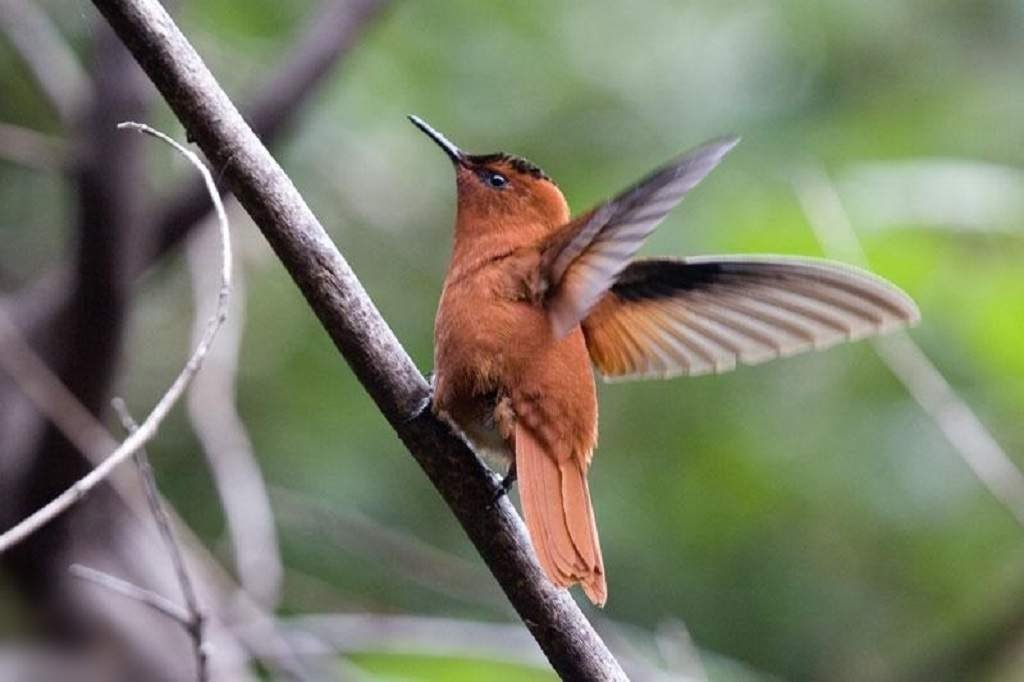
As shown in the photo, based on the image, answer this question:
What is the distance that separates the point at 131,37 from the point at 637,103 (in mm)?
3469

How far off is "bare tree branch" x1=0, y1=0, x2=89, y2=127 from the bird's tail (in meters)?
2.20

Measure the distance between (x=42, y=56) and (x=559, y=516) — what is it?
2660mm

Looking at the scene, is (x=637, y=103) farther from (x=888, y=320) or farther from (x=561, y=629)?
(x=561, y=629)

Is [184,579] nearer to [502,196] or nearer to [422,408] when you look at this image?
[422,408]

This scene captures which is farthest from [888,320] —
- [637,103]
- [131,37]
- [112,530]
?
[637,103]

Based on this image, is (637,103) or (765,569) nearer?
(765,569)

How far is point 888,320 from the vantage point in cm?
237

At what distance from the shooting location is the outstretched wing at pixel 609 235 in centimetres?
200

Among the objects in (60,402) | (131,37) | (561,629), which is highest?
(131,37)

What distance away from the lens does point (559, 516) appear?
227 cm

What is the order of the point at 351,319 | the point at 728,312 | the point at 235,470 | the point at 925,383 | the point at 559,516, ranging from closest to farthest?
the point at 351,319
the point at 559,516
the point at 728,312
the point at 235,470
the point at 925,383

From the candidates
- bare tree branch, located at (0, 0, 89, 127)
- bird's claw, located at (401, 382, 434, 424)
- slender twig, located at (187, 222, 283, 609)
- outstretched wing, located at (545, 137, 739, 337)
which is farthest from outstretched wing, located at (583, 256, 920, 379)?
bare tree branch, located at (0, 0, 89, 127)

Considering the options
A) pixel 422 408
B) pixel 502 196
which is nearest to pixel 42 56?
pixel 502 196

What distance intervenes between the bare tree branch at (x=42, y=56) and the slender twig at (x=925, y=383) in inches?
76.6
